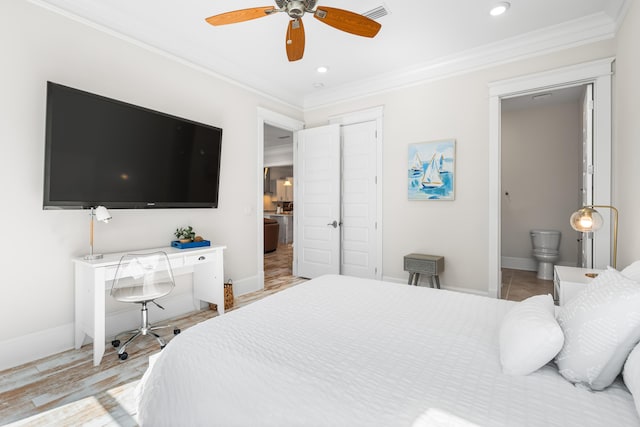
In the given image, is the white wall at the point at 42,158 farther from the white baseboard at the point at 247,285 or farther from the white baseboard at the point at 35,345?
the white baseboard at the point at 247,285

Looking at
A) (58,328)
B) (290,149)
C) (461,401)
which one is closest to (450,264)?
(461,401)

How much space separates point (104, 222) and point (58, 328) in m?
0.90

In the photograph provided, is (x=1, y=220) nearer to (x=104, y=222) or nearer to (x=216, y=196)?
(x=104, y=222)

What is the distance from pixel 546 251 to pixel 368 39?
14.1 feet

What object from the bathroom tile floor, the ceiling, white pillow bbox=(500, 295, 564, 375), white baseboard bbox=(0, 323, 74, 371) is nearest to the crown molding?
the ceiling

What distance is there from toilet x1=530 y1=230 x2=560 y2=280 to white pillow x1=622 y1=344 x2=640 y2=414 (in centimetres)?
460

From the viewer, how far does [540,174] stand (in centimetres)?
538

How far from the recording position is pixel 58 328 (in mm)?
2479

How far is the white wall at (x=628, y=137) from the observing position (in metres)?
2.26

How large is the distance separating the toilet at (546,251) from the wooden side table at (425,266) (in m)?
2.37

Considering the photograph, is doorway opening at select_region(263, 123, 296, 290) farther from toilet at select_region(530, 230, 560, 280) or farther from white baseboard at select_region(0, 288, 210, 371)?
toilet at select_region(530, 230, 560, 280)

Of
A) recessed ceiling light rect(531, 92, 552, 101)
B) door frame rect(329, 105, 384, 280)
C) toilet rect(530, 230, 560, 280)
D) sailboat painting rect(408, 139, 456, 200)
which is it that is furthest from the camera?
toilet rect(530, 230, 560, 280)

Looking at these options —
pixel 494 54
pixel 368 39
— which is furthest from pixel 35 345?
pixel 494 54

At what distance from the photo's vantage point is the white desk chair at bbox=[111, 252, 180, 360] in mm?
2412
